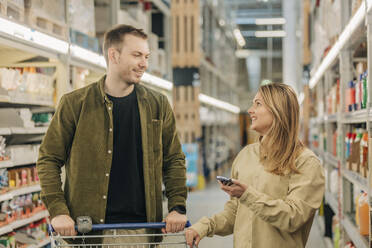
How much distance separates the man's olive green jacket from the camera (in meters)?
2.35

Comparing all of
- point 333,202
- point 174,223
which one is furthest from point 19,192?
point 333,202

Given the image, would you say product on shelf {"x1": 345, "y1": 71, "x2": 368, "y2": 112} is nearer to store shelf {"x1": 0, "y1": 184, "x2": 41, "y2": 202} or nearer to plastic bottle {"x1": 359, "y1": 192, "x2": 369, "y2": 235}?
plastic bottle {"x1": 359, "y1": 192, "x2": 369, "y2": 235}

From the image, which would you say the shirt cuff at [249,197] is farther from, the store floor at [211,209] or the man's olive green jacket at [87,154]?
the store floor at [211,209]

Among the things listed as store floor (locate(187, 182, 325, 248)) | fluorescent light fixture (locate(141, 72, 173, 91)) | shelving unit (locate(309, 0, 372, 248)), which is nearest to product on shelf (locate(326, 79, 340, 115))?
shelving unit (locate(309, 0, 372, 248))

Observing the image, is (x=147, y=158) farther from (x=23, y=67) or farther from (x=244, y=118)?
(x=244, y=118)

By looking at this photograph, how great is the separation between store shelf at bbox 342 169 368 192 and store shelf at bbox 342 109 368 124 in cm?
38

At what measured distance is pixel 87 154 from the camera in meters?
2.38

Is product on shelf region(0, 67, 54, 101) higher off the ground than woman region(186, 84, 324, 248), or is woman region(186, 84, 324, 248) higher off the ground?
product on shelf region(0, 67, 54, 101)

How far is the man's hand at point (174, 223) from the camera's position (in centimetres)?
220

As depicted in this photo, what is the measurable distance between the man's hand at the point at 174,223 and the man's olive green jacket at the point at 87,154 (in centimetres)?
15

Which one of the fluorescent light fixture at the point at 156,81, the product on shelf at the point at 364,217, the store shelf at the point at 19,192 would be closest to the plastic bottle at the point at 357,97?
the product on shelf at the point at 364,217

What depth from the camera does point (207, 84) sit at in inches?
520

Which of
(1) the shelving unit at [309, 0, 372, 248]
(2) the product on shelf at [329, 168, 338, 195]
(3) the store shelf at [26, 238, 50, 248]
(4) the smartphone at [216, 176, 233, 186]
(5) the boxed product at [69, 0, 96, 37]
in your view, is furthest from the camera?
(2) the product on shelf at [329, 168, 338, 195]

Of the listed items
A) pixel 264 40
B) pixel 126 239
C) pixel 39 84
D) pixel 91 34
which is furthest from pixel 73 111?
pixel 264 40
